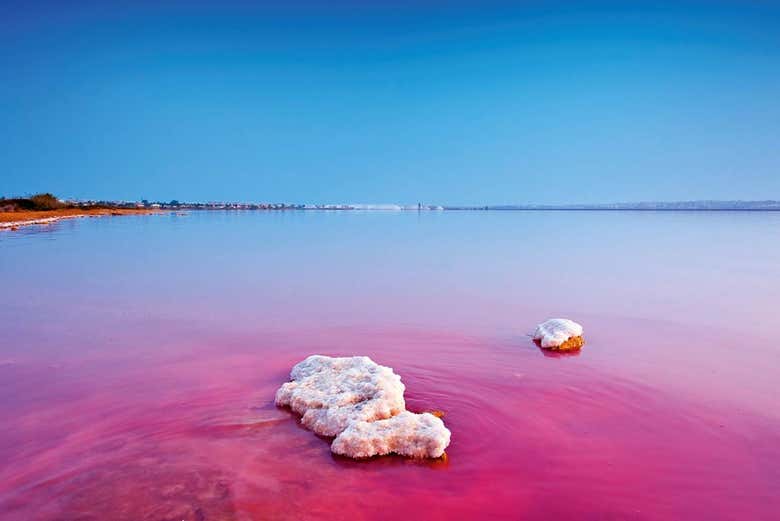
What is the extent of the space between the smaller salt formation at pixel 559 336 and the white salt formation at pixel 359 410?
403 cm

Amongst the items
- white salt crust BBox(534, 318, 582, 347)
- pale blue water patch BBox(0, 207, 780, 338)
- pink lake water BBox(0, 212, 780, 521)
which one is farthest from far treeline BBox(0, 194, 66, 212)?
white salt crust BBox(534, 318, 582, 347)

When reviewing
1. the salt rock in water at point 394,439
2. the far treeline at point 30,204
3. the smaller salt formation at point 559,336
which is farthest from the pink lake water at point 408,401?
the far treeline at point 30,204

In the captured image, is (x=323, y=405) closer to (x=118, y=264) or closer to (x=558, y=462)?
(x=558, y=462)

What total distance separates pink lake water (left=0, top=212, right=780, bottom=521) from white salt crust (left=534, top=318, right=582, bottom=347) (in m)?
0.34

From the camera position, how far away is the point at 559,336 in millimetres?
9859

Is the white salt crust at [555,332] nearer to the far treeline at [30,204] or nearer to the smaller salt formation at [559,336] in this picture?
the smaller salt formation at [559,336]

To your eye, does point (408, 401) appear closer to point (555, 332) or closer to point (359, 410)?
point (359, 410)

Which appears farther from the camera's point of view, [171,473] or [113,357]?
[113,357]

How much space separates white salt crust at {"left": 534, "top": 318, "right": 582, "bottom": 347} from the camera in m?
9.83

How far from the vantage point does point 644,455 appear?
592 centimetres

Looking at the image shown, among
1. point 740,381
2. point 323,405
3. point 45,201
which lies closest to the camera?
point 323,405

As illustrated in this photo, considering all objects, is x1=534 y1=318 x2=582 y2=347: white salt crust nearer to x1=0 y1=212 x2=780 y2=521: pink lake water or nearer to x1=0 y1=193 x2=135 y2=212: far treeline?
x1=0 y1=212 x2=780 y2=521: pink lake water

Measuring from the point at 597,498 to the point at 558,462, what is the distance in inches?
26.9

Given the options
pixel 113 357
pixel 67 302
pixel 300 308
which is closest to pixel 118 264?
pixel 67 302
